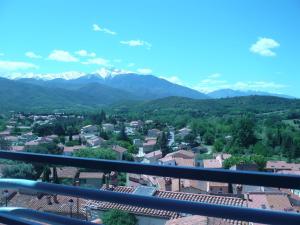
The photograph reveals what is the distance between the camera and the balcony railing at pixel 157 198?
85cm

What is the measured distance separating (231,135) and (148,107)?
2254 inches

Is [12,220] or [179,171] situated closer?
[179,171]

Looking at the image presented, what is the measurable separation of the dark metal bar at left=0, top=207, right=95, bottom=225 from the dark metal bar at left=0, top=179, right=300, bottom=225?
0.07 metres

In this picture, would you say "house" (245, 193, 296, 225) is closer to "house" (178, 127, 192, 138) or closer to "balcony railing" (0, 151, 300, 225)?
"balcony railing" (0, 151, 300, 225)

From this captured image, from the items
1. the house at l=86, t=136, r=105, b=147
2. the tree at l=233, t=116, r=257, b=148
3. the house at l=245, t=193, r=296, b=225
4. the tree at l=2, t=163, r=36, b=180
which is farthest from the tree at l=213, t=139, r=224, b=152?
the tree at l=2, t=163, r=36, b=180

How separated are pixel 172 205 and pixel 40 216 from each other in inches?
17.5

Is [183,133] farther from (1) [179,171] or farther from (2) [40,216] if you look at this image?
(1) [179,171]

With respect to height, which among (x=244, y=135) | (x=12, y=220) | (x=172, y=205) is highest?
(x=172, y=205)

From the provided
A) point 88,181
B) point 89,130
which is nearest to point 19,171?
point 88,181

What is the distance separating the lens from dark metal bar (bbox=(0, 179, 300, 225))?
0.85m

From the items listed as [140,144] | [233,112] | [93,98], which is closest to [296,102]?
[233,112]

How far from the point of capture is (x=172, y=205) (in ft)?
3.25

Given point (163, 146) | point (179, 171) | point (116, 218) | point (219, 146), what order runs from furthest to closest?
point (219, 146) → point (163, 146) → point (116, 218) → point (179, 171)

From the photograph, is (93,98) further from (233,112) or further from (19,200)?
(19,200)
